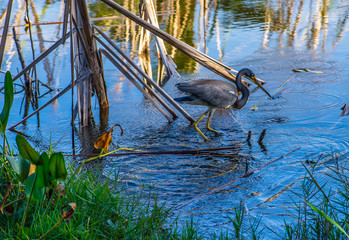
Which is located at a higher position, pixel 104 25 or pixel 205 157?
pixel 104 25

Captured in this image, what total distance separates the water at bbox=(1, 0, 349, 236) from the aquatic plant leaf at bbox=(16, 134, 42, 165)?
941 mm

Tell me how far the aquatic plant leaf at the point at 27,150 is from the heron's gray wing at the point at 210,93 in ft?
8.91

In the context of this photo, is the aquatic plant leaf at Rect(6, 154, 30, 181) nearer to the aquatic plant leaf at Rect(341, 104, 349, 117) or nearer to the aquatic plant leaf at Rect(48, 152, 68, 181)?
the aquatic plant leaf at Rect(48, 152, 68, 181)

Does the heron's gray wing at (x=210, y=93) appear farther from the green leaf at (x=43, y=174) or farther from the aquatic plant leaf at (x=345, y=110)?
the green leaf at (x=43, y=174)

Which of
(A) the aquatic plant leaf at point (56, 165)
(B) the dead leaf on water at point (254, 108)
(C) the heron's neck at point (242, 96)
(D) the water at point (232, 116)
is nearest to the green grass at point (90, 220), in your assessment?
(A) the aquatic plant leaf at point (56, 165)

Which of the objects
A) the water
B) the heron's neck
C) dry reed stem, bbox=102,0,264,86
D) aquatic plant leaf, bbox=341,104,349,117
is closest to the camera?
the water

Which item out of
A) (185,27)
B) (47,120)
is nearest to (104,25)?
(185,27)

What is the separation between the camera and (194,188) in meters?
3.75

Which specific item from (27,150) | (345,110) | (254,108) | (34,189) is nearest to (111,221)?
(34,189)

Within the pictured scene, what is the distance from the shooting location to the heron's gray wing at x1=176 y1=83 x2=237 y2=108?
16.3 feet

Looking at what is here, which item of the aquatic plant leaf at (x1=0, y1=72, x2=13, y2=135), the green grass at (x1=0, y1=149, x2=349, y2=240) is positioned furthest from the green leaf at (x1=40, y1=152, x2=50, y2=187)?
the aquatic plant leaf at (x1=0, y1=72, x2=13, y2=135)

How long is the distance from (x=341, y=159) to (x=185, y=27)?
6238mm

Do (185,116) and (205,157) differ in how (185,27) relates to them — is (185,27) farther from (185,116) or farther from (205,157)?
(205,157)

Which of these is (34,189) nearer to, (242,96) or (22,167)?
(22,167)
